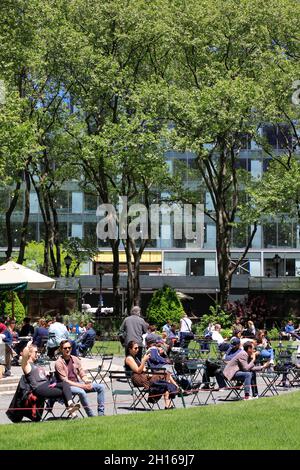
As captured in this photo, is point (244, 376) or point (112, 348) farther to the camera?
point (112, 348)

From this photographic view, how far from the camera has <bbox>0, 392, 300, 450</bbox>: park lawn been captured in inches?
461

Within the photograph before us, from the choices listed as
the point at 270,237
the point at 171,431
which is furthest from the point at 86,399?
the point at 270,237

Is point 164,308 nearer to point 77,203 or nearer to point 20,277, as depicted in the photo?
point 20,277

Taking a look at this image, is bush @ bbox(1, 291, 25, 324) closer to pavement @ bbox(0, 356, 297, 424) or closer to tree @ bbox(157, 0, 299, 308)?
tree @ bbox(157, 0, 299, 308)

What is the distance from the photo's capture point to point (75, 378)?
17.1 m

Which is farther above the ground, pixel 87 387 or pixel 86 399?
pixel 87 387

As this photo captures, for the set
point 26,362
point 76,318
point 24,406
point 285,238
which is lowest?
point 76,318

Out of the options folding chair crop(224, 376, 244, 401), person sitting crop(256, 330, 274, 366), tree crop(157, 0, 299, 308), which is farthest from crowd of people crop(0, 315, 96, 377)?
tree crop(157, 0, 299, 308)

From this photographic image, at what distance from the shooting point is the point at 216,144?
45719 millimetres

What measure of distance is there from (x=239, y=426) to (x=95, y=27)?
113 ft

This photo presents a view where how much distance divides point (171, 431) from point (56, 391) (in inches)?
142

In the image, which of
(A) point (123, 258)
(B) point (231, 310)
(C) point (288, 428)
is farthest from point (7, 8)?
(A) point (123, 258)

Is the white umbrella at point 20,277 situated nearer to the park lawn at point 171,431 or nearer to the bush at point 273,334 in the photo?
the park lawn at point 171,431

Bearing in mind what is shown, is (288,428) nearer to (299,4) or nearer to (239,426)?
(239,426)
